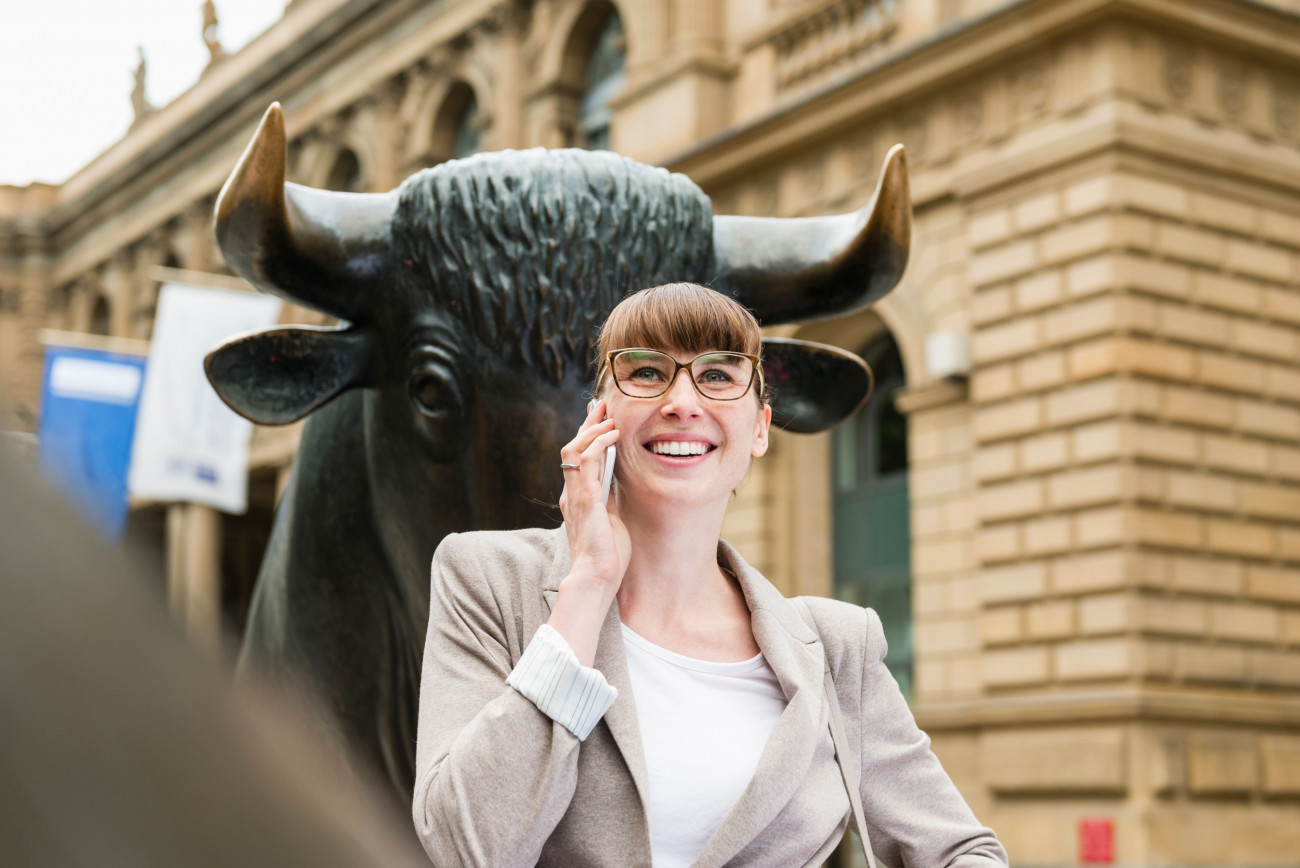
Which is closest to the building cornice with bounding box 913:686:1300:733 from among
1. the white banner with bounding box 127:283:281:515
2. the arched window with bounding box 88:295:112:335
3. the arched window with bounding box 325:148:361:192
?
the white banner with bounding box 127:283:281:515

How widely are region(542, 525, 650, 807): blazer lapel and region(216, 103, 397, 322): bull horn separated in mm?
1002

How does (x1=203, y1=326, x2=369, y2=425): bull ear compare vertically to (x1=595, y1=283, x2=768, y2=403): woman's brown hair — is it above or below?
above

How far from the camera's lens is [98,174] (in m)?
37.6

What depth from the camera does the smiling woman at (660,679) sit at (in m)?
1.51

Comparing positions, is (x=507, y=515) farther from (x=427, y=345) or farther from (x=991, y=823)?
(x=991, y=823)

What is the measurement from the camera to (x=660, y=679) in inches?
66.7

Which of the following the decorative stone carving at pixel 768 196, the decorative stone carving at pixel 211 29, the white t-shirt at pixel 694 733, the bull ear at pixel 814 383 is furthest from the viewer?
the decorative stone carving at pixel 211 29

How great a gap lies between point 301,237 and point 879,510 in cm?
1407

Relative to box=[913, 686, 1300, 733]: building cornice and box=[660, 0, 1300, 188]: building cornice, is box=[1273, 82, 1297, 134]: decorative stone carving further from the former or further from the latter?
box=[913, 686, 1300, 733]: building cornice

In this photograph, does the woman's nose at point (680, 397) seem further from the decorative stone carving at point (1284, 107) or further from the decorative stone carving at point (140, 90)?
the decorative stone carving at point (140, 90)

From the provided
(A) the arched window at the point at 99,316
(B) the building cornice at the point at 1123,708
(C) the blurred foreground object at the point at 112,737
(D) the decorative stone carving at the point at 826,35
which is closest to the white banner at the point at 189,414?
(D) the decorative stone carving at the point at 826,35

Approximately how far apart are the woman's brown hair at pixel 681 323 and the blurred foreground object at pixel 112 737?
1236 millimetres

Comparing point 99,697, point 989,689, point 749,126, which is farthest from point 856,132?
point 99,697

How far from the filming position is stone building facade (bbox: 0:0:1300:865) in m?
12.7
